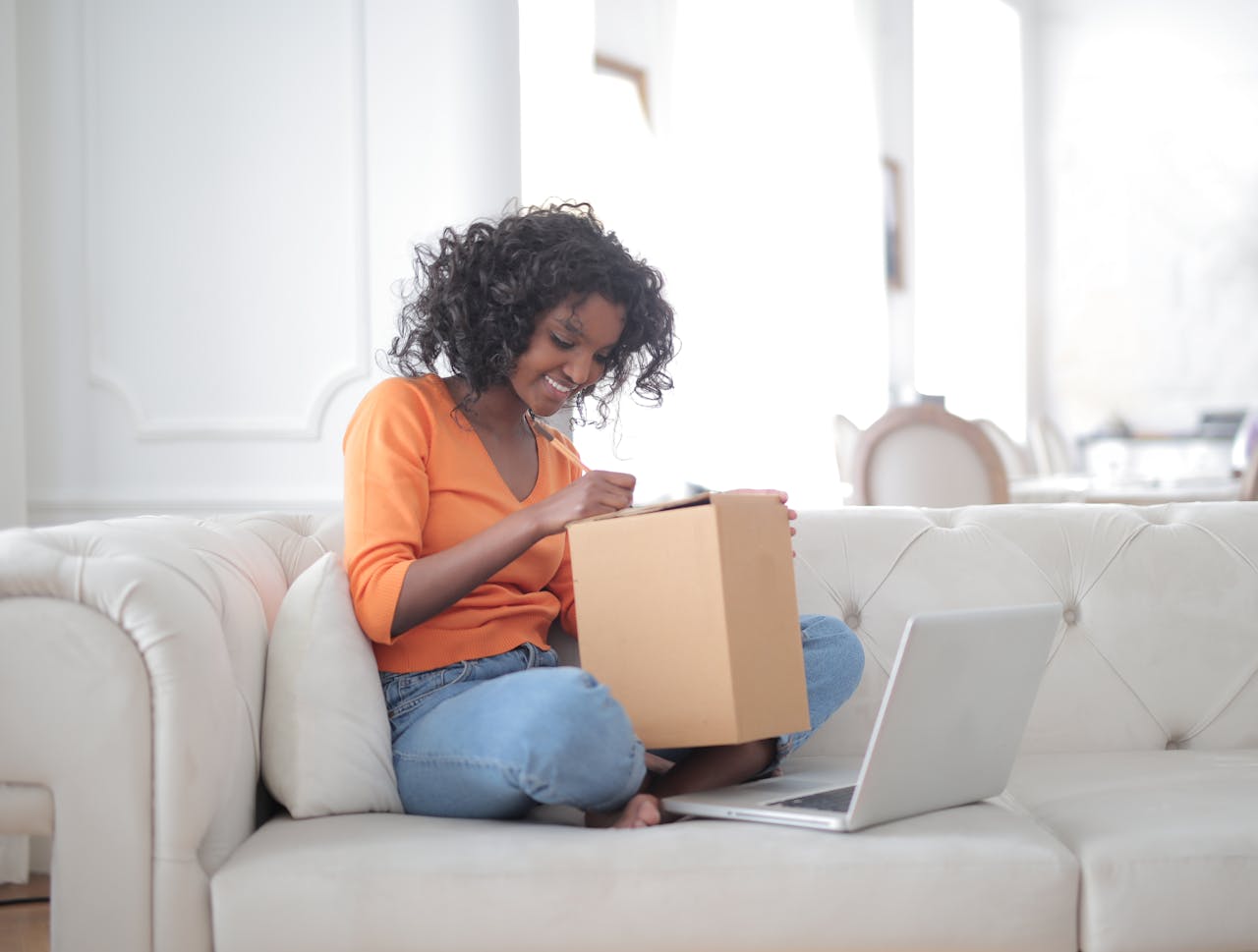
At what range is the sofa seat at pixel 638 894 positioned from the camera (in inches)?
45.9

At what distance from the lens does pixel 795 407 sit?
460 centimetres

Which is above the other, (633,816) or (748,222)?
(748,222)

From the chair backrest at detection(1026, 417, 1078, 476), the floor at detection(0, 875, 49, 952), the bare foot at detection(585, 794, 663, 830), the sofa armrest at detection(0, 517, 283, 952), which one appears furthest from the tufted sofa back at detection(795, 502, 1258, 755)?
the chair backrest at detection(1026, 417, 1078, 476)

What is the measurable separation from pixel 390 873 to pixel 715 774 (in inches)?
14.9

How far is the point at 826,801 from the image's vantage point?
1300 millimetres

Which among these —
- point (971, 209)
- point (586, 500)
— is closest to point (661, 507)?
point (586, 500)

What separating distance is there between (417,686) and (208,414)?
1.23 meters

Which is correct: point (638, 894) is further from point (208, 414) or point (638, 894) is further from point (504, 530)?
point (208, 414)

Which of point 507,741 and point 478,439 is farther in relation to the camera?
point 478,439

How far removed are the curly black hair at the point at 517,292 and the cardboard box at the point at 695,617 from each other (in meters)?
0.30

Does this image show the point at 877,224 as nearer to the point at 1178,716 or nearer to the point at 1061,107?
the point at 1061,107

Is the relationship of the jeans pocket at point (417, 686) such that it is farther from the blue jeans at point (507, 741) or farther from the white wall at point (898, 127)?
the white wall at point (898, 127)

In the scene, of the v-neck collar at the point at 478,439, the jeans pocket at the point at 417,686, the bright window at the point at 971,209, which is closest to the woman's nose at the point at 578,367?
the v-neck collar at the point at 478,439

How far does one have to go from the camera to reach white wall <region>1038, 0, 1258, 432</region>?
7.20 meters
